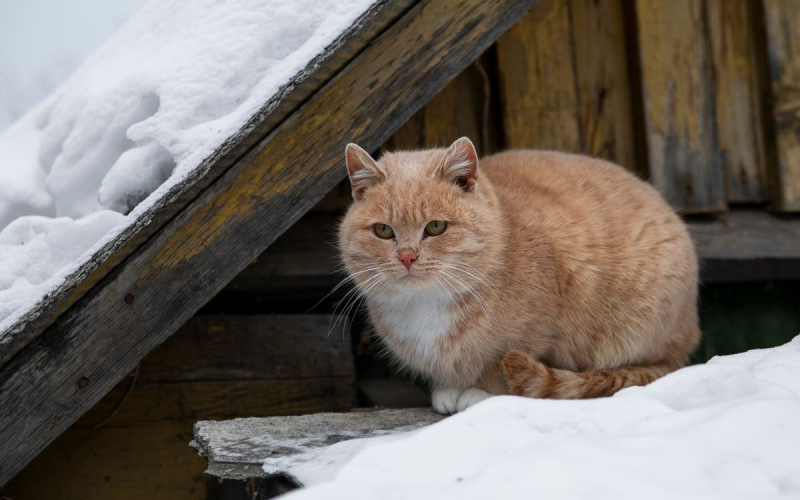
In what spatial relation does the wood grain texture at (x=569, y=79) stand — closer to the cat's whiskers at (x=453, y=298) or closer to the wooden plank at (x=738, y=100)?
the wooden plank at (x=738, y=100)

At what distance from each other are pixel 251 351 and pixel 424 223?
144 cm

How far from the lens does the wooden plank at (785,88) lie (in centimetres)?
412

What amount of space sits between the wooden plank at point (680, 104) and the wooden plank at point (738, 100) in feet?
0.23

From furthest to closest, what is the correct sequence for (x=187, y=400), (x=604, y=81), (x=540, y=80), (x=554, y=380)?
(x=604, y=81) < (x=540, y=80) < (x=187, y=400) < (x=554, y=380)

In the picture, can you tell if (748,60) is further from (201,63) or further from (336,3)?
(201,63)

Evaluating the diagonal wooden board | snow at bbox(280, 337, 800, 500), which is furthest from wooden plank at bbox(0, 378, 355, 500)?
snow at bbox(280, 337, 800, 500)

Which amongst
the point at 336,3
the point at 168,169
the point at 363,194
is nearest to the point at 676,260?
the point at 363,194

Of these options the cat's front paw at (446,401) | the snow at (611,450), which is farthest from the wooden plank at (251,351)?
the snow at (611,450)

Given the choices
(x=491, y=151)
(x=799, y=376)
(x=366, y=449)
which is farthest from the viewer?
(x=491, y=151)

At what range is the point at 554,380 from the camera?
2736 mm

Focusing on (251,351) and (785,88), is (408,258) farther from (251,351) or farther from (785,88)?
(785,88)

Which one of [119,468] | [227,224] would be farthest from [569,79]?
[119,468]

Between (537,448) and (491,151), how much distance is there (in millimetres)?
2546

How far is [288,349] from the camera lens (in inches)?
151
